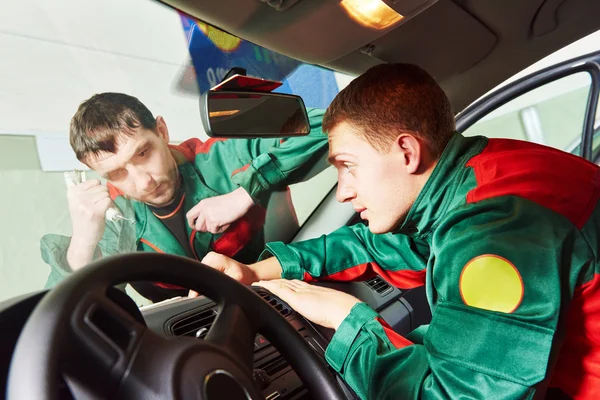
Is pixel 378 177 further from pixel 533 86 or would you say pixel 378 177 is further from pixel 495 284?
→ pixel 533 86

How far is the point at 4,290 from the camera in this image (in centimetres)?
166

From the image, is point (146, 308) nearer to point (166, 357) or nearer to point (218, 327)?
point (218, 327)

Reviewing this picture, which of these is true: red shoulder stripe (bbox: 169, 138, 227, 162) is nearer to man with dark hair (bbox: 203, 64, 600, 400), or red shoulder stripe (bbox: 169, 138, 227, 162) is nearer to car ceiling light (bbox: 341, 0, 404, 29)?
man with dark hair (bbox: 203, 64, 600, 400)

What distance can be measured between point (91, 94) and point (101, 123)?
4.8 inches

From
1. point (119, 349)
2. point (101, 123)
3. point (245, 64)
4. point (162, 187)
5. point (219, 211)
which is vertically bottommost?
point (119, 349)

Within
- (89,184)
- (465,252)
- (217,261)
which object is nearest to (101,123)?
(89,184)

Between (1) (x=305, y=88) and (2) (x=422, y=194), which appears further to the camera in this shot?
(1) (x=305, y=88)

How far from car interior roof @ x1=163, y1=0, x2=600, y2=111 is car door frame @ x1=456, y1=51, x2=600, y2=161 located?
222 millimetres

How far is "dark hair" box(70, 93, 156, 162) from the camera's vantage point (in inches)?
74.0

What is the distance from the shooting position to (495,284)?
1011mm

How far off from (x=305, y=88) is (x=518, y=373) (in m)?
2.10

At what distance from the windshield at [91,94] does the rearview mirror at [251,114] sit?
0.30 m

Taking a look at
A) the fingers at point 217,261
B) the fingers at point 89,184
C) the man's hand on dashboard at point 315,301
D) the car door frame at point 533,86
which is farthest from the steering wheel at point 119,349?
the car door frame at point 533,86

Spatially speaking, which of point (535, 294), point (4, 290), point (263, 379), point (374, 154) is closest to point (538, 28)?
point (374, 154)
